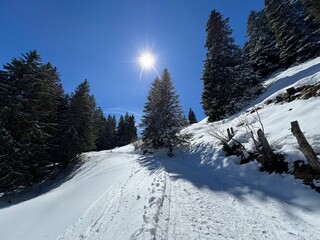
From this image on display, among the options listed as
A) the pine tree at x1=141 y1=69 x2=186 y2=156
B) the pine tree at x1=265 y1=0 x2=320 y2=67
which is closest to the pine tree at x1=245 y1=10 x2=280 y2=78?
the pine tree at x1=265 y1=0 x2=320 y2=67

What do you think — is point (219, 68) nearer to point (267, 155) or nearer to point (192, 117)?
point (267, 155)

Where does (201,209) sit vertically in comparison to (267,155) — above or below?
below

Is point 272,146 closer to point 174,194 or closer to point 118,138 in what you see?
point 174,194

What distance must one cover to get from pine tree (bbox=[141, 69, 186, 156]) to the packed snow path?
8708mm

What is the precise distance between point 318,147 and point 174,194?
4930mm

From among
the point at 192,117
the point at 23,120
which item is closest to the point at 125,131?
the point at 192,117

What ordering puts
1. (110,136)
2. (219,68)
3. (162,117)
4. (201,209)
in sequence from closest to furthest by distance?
(201,209), (162,117), (219,68), (110,136)

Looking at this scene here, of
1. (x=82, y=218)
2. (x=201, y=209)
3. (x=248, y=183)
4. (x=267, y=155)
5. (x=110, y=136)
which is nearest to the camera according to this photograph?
(x=201, y=209)

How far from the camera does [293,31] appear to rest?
25.8 m

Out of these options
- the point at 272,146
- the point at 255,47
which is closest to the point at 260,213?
the point at 272,146

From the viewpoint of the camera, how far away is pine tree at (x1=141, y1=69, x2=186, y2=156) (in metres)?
17.8

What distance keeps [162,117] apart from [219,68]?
817 centimetres

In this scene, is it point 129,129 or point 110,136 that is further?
point 129,129

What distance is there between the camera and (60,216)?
22.9ft
